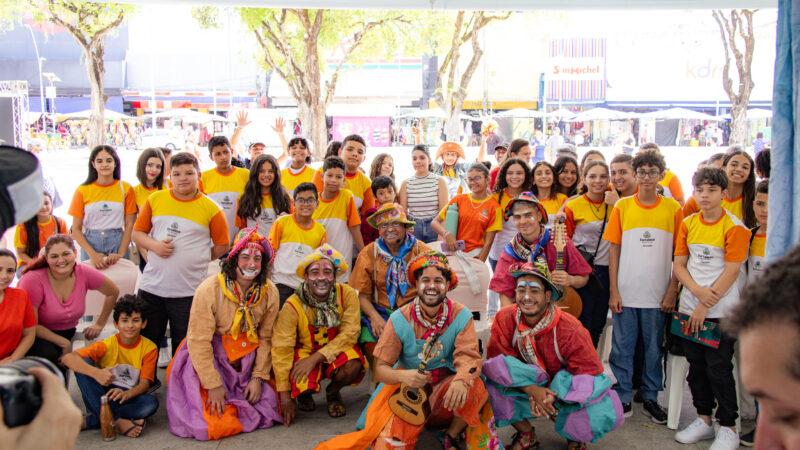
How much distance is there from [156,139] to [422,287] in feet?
91.5

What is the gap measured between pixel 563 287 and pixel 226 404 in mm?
→ 2424

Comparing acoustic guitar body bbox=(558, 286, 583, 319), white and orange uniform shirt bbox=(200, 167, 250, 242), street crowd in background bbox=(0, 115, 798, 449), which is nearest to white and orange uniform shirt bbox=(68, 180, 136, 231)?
street crowd in background bbox=(0, 115, 798, 449)

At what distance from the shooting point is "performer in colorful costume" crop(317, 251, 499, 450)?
3.52m

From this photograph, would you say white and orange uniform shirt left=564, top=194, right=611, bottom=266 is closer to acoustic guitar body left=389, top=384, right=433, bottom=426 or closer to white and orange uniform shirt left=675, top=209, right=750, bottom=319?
white and orange uniform shirt left=675, top=209, right=750, bottom=319

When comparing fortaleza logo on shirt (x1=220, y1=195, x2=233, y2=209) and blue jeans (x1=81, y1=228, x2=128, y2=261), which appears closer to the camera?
blue jeans (x1=81, y1=228, x2=128, y2=261)

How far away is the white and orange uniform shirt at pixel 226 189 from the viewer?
18.2ft

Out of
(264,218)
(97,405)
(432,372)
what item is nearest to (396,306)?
(432,372)

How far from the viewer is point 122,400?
395 cm

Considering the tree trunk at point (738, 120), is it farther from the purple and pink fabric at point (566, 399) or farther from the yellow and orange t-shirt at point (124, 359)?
the yellow and orange t-shirt at point (124, 359)

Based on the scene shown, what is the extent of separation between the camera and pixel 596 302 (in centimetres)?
454

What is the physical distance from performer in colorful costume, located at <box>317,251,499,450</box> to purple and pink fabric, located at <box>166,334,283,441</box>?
0.71 meters

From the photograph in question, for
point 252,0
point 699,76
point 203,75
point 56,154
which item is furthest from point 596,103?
point 252,0

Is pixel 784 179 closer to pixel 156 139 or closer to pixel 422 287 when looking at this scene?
pixel 422 287

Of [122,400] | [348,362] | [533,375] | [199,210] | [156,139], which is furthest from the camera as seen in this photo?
[156,139]
